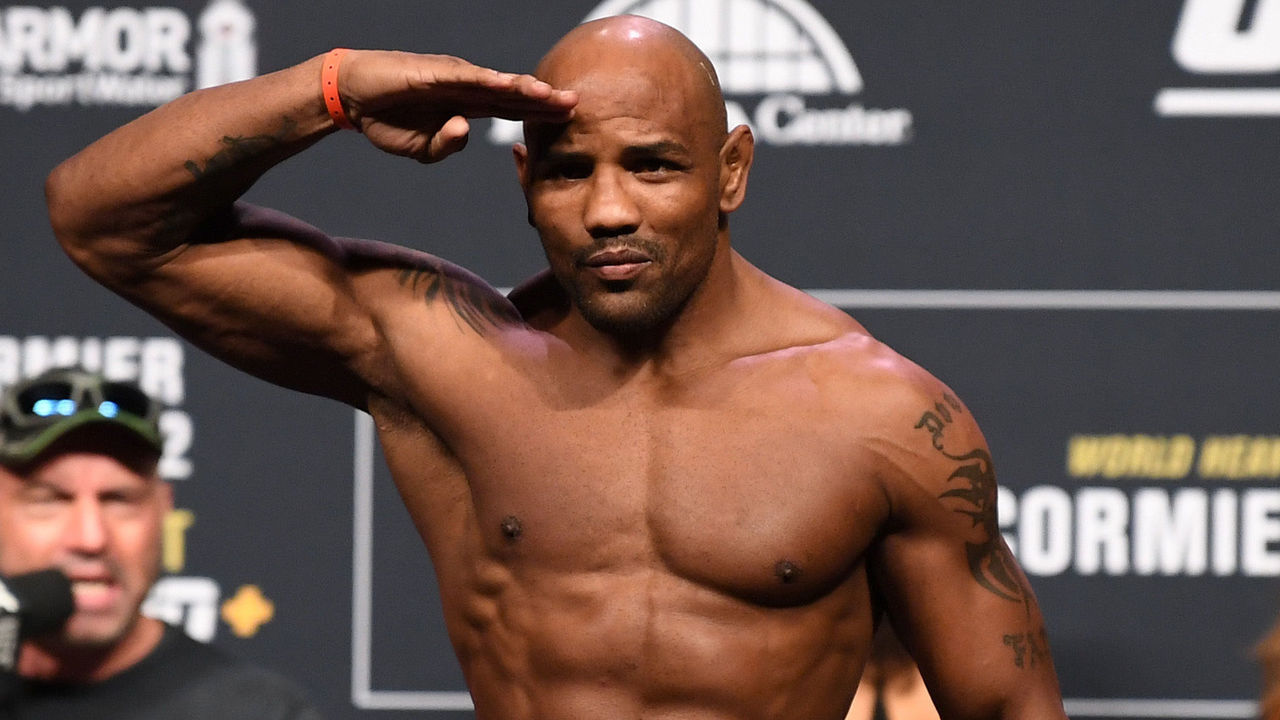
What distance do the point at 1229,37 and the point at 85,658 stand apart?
200 centimetres

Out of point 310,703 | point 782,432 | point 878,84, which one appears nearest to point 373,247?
point 782,432

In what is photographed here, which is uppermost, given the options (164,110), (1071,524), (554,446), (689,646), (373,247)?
(164,110)

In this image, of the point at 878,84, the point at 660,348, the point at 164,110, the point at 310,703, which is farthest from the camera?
the point at 878,84

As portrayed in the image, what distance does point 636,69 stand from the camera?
1.73 metres

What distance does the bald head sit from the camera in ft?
5.65

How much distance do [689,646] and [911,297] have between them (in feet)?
→ 3.66

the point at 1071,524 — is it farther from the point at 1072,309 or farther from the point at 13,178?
the point at 13,178

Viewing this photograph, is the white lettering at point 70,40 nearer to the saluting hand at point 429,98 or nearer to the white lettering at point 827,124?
the white lettering at point 827,124

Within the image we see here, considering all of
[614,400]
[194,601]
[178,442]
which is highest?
[614,400]

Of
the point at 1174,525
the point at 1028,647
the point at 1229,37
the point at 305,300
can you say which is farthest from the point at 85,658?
the point at 1229,37

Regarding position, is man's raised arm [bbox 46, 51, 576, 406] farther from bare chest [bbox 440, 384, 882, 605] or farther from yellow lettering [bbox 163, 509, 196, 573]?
yellow lettering [bbox 163, 509, 196, 573]

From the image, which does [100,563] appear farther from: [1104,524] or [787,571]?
[1104,524]

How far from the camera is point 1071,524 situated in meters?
2.76

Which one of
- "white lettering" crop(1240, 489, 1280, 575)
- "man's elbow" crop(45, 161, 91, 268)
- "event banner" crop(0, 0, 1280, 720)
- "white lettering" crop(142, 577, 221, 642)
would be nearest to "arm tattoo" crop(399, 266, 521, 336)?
"man's elbow" crop(45, 161, 91, 268)
